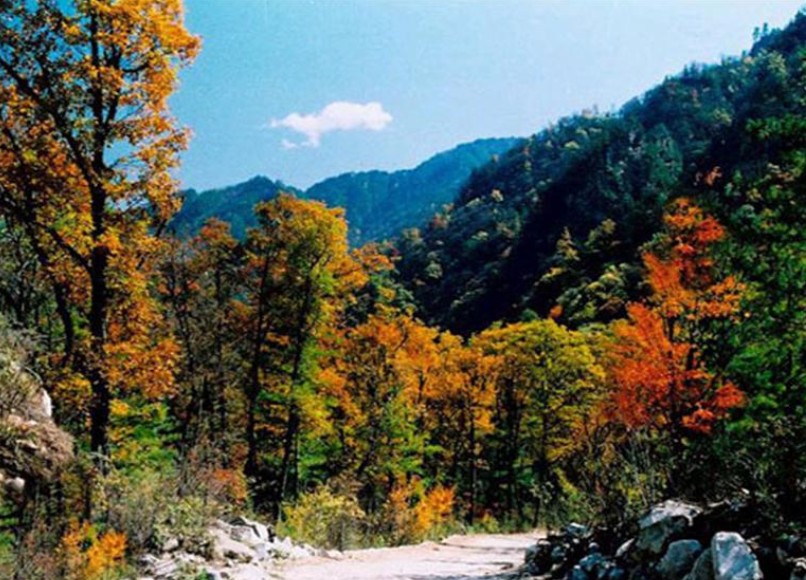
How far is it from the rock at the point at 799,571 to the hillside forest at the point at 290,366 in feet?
1.75

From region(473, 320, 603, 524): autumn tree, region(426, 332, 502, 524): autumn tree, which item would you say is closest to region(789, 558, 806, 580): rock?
region(426, 332, 502, 524): autumn tree

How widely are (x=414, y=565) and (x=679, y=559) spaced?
7894 millimetres

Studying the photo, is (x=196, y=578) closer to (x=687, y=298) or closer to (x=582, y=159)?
(x=687, y=298)

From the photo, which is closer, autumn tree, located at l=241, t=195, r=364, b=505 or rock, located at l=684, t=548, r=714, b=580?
rock, located at l=684, t=548, r=714, b=580

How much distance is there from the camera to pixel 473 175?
643ft

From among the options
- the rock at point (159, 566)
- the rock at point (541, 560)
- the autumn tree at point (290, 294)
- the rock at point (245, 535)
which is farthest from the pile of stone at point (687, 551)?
the autumn tree at point (290, 294)

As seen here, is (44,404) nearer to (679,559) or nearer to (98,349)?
(98,349)

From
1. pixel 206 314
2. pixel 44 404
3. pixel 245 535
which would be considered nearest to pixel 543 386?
pixel 206 314

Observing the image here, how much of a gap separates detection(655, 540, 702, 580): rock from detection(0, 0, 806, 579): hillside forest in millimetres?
731

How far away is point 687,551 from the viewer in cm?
637

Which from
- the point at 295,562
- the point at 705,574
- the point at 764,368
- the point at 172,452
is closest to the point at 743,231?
the point at 764,368

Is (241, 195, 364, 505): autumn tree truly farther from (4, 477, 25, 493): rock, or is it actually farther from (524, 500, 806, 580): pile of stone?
(524, 500, 806, 580): pile of stone

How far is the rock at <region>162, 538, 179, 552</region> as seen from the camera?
35.8 ft

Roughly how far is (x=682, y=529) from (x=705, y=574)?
0.98 metres
